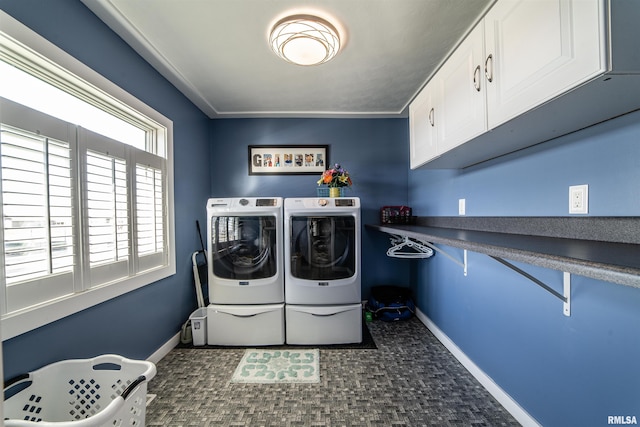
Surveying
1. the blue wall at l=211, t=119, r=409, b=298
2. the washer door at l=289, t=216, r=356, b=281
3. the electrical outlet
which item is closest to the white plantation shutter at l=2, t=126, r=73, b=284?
the washer door at l=289, t=216, r=356, b=281

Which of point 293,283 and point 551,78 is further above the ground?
point 551,78

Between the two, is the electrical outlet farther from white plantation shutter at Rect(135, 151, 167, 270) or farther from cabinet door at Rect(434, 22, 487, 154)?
white plantation shutter at Rect(135, 151, 167, 270)

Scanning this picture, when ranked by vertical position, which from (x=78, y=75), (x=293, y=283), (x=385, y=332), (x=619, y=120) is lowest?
(x=385, y=332)

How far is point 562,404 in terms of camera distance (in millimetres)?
1081

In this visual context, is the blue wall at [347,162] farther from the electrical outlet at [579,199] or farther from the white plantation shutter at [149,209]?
the electrical outlet at [579,199]

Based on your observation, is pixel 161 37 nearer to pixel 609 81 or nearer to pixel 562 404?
pixel 609 81

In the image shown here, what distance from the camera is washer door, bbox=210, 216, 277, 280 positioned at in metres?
2.08

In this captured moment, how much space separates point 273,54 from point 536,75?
1493 mm

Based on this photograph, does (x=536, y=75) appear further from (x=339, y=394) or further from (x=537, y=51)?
(x=339, y=394)

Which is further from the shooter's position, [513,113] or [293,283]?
[293,283]

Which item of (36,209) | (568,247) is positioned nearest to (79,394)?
Answer: (36,209)

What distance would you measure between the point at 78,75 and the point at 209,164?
1.49 meters

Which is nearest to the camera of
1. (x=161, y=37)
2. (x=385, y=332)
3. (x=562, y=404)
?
(x=562, y=404)

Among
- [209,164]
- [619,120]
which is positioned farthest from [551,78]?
[209,164]
